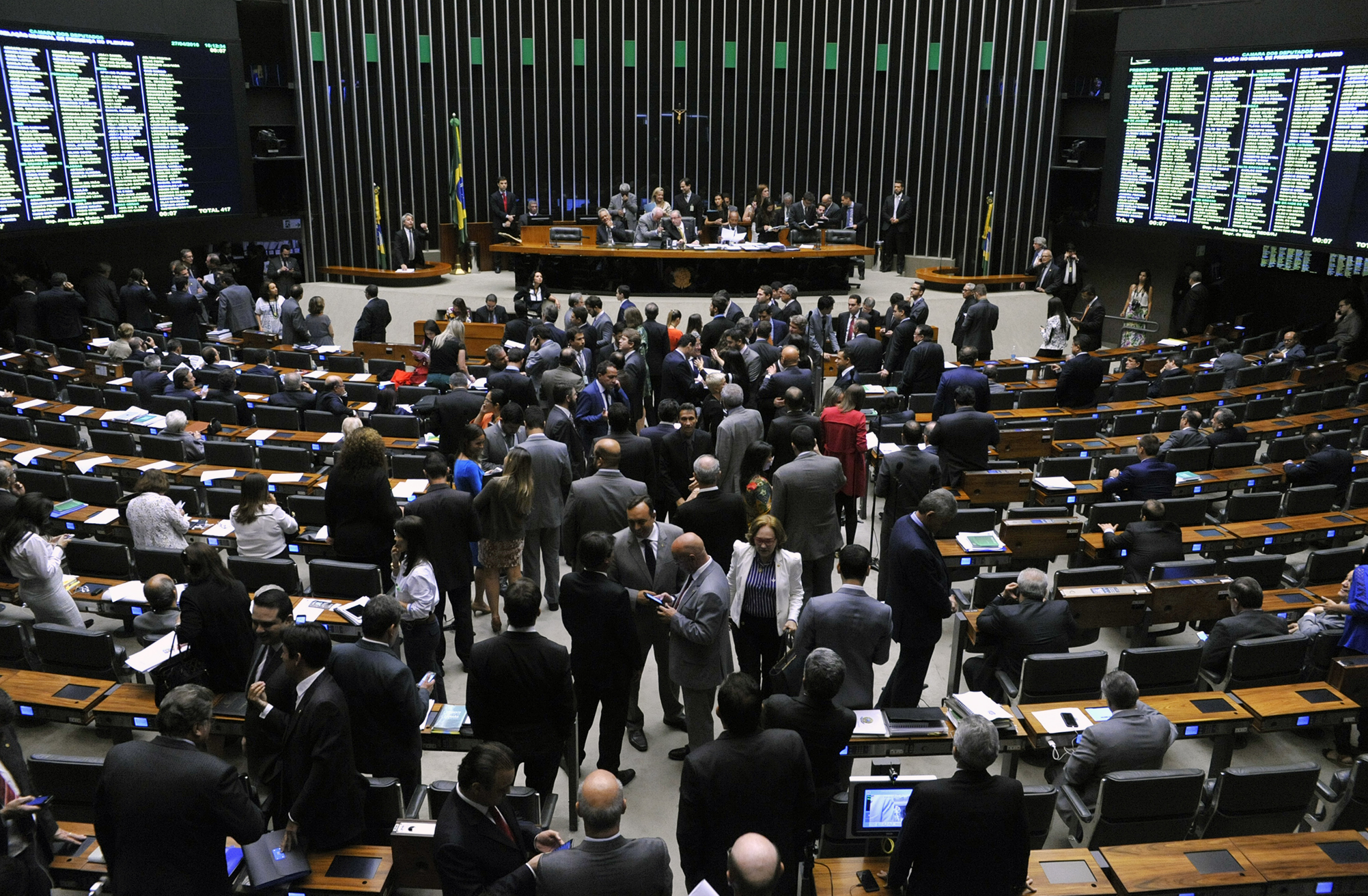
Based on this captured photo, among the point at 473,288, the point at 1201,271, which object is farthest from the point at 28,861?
the point at 1201,271

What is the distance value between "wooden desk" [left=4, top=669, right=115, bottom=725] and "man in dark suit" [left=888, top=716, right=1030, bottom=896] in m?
3.88

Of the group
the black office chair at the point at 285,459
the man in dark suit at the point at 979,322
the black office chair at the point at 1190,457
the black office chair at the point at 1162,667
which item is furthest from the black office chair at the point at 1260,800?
the man in dark suit at the point at 979,322

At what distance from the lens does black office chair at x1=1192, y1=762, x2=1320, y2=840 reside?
435 cm

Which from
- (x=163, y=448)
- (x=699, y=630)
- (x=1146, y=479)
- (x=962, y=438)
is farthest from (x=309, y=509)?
(x=1146, y=479)

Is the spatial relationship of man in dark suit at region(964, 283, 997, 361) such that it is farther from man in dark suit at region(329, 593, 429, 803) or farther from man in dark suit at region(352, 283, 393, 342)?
man in dark suit at region(329, 593, 429, 803)

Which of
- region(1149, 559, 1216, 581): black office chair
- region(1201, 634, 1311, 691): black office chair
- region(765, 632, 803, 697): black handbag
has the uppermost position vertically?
region(765, 632, 803, 697): black handbag

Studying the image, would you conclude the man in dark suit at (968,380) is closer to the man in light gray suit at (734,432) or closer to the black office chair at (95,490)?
the man in light gray suit at (734,432)

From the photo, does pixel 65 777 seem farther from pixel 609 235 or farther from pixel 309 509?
pixel 609 235

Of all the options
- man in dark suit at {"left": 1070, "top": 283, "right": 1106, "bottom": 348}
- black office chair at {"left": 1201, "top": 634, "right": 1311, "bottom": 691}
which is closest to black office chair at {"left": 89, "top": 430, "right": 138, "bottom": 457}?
black office chair at {"left": 1201, "top": 634, "right": 1311, "bottom": 691}

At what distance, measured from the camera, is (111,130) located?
13.7m

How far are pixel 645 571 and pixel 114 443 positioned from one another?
5.50 meters

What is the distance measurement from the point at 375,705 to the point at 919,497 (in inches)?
161

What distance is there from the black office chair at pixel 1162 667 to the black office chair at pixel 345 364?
8.53 metres

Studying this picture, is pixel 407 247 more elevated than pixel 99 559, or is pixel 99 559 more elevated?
pixel 407 247
